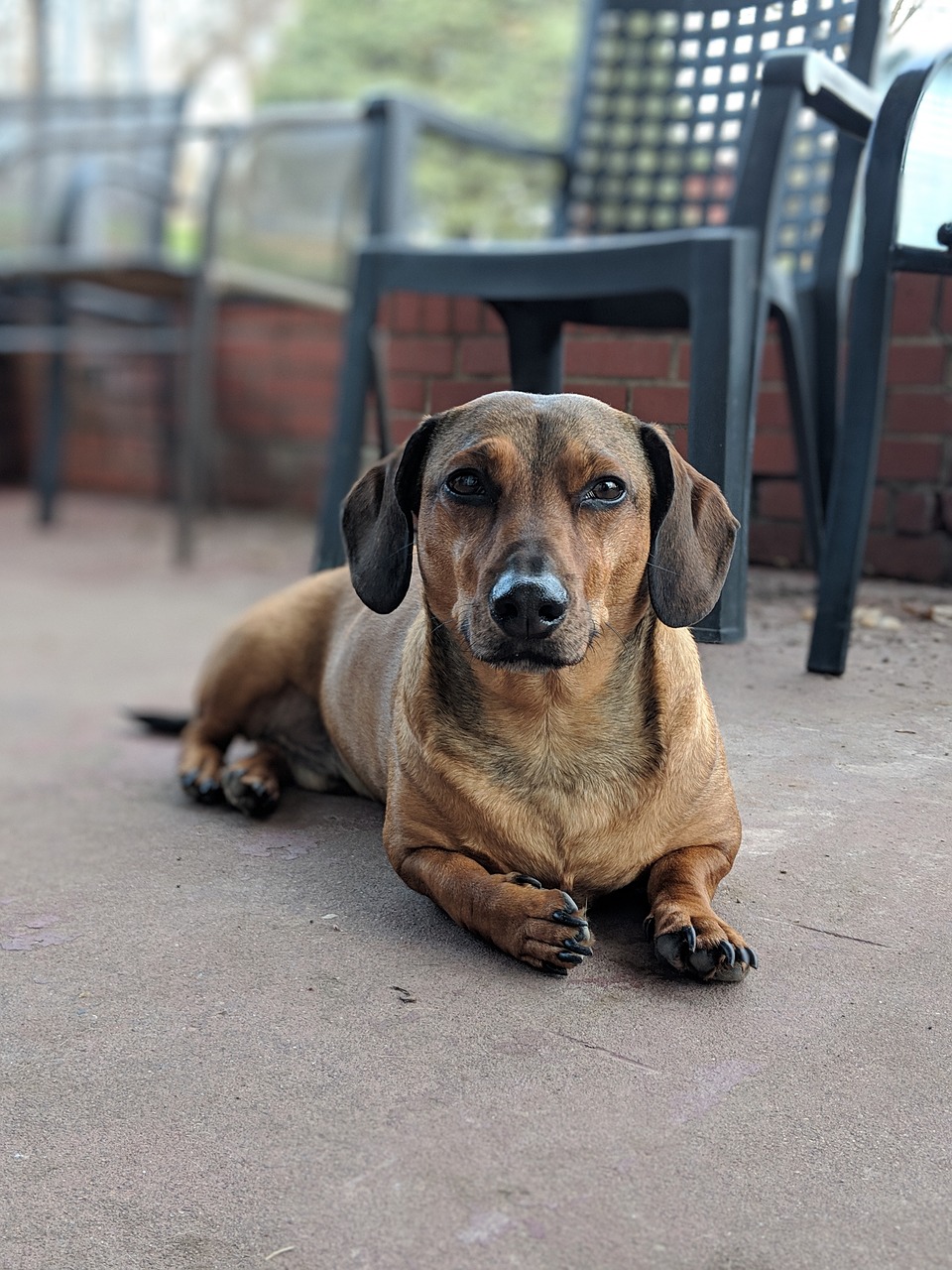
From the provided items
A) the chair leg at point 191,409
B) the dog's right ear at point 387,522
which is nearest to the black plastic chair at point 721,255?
the dog's right ear at point 387,522

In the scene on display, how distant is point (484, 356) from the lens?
1.99 m

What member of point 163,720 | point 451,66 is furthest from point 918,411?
point 451,66

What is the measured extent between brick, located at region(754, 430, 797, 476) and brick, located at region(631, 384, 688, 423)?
21 centimetres

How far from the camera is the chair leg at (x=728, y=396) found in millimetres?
1702

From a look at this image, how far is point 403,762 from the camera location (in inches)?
71.6

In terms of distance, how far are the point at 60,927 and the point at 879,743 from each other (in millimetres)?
1092

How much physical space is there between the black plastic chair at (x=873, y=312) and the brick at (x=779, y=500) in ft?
0.29

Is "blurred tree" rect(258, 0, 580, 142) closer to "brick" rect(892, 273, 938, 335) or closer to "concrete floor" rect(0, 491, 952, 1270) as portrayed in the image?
"brick" rect(892, 273, 938, 335)

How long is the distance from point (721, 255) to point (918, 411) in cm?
42

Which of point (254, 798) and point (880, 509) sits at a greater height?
point (880, 509)

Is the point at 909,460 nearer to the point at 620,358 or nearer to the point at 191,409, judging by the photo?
the point at 620,358

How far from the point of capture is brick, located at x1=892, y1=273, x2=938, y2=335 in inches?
78.4

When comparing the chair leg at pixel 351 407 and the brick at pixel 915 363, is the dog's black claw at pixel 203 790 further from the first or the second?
the brick at pixel 915 363

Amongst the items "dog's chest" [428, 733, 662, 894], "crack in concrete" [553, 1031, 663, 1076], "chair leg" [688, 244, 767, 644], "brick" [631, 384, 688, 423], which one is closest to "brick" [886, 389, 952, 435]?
"chair leg" [688, 244, 767, 644]
